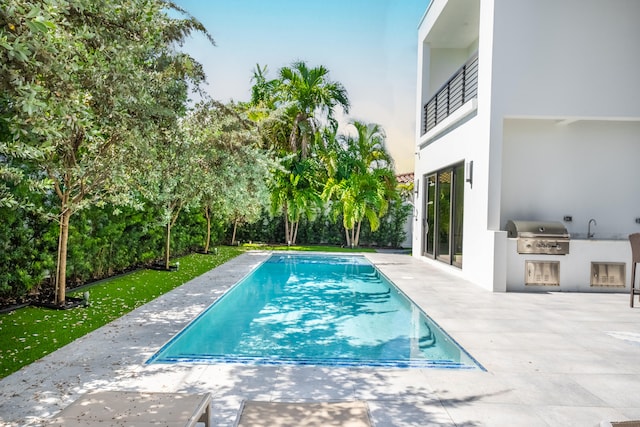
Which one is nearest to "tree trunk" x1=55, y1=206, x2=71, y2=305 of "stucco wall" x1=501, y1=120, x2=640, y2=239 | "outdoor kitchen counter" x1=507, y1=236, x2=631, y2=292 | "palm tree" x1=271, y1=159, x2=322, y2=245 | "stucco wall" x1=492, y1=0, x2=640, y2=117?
"outdoor kitchen counter" x1=507, y1=236, x2=631, y2=292

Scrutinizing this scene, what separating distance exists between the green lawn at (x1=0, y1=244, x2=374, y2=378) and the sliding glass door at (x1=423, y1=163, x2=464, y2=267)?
701 centimetres

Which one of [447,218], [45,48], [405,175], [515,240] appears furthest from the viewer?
[405,175]

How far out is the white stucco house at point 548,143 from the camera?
32.8ft

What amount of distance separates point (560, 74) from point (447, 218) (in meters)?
5.04

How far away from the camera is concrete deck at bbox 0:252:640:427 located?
3.76m

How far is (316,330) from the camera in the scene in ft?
23.0

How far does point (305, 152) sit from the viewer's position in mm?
20891

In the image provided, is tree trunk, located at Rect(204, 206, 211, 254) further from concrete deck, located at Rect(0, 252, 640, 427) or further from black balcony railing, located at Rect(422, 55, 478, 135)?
concrete deck, located at Rect(0, 252, 640, 427)

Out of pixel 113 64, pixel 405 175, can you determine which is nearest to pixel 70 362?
pixel 113 64

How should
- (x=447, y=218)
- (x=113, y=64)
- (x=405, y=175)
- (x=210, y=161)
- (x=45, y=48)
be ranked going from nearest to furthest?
(x=45, y=48) → (x=113, y=64) → (x=210, y=161) → (x=447, y=218) → (x=405, y=175)

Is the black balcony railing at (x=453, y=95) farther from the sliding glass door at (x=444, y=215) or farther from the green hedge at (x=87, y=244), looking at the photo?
the green hedge at (x=87, y=244)

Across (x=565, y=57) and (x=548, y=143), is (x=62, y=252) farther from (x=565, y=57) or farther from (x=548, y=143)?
(x=565, y=57)

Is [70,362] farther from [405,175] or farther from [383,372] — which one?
[405,175]

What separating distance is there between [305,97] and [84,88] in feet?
53.3
